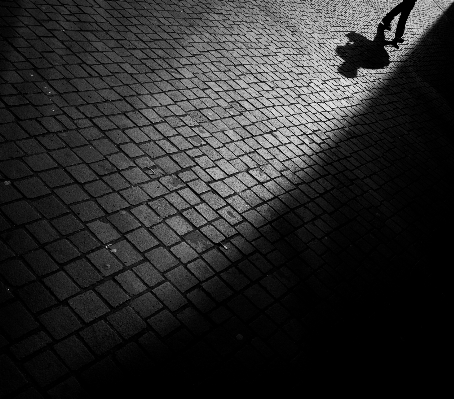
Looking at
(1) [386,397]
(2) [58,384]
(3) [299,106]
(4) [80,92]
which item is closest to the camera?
(2) [58,384]

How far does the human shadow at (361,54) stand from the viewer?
8.98 m

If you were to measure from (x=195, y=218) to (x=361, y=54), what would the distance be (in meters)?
8.16

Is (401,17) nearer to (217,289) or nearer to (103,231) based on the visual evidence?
(217,289)

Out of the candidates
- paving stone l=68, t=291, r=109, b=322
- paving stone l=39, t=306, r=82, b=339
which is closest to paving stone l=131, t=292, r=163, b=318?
paving stone l=68, t=291, r=109, b=322

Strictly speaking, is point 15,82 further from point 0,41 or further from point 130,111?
point 130,111

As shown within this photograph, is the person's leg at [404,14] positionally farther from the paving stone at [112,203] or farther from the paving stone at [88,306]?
the paving stone at [88,306]

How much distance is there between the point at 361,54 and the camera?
9.89 meters

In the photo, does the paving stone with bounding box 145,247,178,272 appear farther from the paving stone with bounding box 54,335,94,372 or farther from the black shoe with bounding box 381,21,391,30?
the black shoe with bounding box 381,21,391,30

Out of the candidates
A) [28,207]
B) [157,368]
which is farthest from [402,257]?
[28,207]

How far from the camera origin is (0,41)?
5.01m

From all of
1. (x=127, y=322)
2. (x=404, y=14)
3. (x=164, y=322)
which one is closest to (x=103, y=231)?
(x=127, y=322)

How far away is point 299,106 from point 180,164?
10.2ft

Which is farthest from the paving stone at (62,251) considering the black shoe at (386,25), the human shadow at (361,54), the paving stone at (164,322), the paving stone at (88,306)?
the black shoe at (386,25)

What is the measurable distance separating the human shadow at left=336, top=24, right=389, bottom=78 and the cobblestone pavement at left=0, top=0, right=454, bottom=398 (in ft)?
5.72
